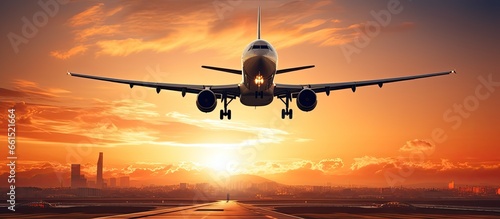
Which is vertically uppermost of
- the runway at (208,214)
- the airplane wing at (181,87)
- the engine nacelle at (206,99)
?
the airplane wing at (181,87)

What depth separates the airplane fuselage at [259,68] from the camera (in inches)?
1857

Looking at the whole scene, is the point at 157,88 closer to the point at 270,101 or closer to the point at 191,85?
the point at 191,85

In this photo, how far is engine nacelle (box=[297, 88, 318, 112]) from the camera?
174 ft

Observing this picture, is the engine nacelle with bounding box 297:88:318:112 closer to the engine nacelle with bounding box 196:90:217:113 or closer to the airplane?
the airplane

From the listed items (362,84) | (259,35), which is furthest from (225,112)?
(362,84)

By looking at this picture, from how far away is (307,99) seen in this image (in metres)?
53.1

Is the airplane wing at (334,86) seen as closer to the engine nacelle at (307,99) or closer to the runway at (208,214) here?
the engine nacelle at (307,99)

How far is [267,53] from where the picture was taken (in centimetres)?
4747

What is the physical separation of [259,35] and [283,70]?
17.2 metres

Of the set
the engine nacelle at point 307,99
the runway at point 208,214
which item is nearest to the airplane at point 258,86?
the engine nacelle at point 307,99

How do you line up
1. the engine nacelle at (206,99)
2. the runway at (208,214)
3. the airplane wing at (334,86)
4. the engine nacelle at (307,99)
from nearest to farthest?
Result: the engine nacelle at (206,99) < the engine nacelle at (307,99) < the airplane wing at (334,86) < the runway at (208,214)

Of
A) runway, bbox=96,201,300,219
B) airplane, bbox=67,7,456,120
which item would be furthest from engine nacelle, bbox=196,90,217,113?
runway, bbox=96,201,300,219

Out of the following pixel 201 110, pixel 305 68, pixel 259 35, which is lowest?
pixel 201 110

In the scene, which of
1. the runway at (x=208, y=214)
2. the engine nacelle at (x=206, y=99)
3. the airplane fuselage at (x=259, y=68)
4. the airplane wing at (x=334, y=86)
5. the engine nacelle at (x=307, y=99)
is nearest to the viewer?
the airplane fuselage at (x=259, y=68)
